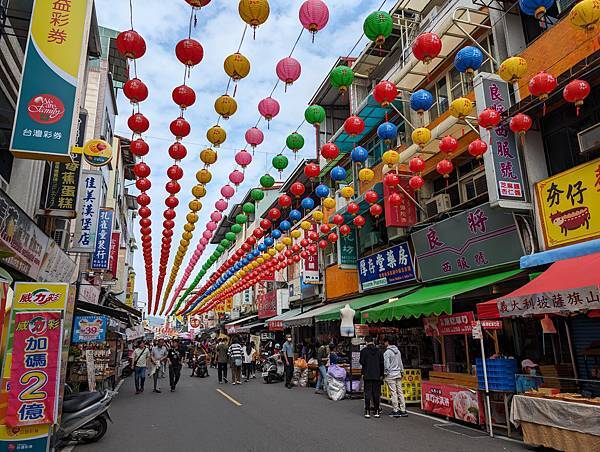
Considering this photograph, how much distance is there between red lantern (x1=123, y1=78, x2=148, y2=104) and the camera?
320 inches

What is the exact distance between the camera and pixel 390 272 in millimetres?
17609

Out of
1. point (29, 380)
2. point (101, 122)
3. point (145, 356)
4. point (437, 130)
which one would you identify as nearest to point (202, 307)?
point (101, 122)

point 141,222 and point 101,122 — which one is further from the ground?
point 101,122

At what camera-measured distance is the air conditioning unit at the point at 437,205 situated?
1506 centimetres

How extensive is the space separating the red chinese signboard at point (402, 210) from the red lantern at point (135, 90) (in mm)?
9895

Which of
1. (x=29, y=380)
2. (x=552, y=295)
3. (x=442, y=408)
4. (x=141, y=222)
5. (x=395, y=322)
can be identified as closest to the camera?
(x=29, y=380)

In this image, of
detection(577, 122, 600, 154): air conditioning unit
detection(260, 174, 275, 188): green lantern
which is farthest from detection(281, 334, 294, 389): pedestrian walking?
detection(577, 122, 600, 154): air conditioning unit

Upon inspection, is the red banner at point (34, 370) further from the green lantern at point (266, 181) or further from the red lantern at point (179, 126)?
the green lantern at point (266, 181)

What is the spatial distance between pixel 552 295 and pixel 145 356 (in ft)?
46.7

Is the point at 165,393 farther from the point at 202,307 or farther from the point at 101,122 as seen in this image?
the point at 202,307

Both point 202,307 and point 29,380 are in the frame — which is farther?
point 202,307

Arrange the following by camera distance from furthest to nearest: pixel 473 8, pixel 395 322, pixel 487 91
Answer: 1. pixel 395 322
2. pixel 473 8
3. pixel 487 91

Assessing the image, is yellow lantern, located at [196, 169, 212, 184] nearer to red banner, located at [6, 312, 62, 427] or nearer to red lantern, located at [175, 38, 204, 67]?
red lantern, located at [175, 38, 204, 67]

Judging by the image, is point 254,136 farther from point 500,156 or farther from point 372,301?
point 372,301
